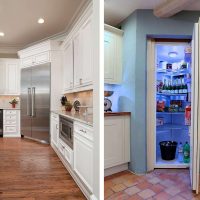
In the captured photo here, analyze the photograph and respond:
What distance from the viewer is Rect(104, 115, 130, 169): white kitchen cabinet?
2934 mm

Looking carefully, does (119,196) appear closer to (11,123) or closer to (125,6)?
(125,6)

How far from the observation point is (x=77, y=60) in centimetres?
365

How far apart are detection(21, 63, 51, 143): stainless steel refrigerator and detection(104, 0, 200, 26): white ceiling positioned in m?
2.31

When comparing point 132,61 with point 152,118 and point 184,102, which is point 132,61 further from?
point 184,102

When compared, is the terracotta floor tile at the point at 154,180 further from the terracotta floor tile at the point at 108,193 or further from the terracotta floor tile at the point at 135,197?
the terracotta floor tile at the point at 108,193

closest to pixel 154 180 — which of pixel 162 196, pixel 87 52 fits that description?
pixel 162 196

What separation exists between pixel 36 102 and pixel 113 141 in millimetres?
2950

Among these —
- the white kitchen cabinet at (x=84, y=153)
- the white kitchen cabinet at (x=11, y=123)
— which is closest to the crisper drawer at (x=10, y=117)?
the white kitchen cabinet at (x=11, y=123)

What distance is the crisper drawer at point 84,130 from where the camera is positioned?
215 cm

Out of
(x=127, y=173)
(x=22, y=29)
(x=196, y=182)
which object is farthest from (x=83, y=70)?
(x=22, y=29)

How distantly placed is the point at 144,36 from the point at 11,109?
4.53 m

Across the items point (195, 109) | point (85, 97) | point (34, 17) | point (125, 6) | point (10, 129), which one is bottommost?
point (10, 129)

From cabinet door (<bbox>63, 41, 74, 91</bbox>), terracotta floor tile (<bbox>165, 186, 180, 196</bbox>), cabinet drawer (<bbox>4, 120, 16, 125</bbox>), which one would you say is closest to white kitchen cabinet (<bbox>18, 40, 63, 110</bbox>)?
cabinet door (<bbox>63, 41, 74, 91</bbox>)

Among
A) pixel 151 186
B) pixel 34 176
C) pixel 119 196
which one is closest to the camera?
pixel 119 196
